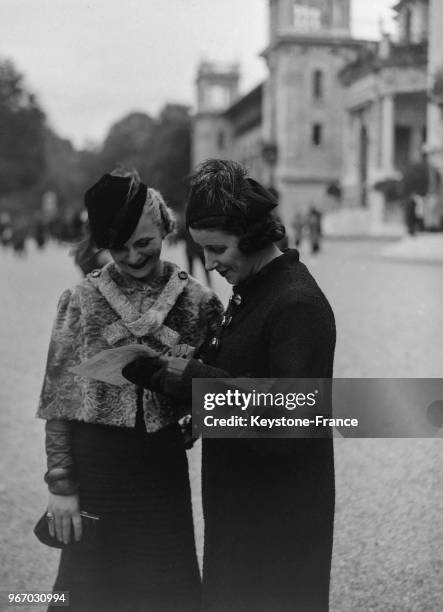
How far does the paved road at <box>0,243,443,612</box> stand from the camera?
9.86 ft

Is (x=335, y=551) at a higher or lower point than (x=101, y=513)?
lower

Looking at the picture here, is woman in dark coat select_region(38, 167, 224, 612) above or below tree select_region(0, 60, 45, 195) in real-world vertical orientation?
below

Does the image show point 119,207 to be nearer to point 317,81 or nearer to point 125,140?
point 125,140

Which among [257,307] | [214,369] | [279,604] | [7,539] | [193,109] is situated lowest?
[7,539]

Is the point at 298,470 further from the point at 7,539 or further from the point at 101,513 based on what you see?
the point at 7,539

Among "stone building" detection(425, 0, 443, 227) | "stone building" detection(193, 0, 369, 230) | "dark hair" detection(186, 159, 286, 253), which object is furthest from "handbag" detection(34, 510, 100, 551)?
"stone building" detection(425, 0, 443, 227)

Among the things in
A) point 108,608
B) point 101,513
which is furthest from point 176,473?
point 108,608

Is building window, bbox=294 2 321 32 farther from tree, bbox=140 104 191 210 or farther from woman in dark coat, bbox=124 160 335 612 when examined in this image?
woman in dark coat, bbox=124 160 335 612

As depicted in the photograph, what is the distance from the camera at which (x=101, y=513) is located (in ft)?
7.27

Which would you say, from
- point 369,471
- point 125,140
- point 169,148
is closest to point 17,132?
point 125,140

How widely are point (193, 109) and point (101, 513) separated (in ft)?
4.28

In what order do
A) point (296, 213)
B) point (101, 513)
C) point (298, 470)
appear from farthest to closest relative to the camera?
point (296, 213)
point (101, 513)
point (298, 470)

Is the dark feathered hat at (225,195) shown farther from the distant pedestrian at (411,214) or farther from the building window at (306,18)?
the distant pedestrian at (411,214)

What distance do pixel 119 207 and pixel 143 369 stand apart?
35cm
